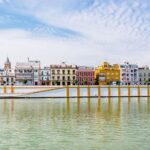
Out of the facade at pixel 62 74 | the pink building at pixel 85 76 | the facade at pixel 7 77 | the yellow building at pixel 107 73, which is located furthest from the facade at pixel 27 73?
the yellow building at pixel 107 73

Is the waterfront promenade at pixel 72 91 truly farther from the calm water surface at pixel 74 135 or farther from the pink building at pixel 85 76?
the pink building at pixel 85 76

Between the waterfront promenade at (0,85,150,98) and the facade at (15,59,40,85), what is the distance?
46080 mm

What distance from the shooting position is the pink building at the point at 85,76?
121875mm

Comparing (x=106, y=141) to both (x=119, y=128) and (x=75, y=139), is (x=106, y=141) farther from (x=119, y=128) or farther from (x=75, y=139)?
(x=119, y=128)

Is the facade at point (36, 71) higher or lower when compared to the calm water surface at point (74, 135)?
higher

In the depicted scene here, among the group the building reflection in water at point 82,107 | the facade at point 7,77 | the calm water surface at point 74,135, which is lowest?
the calm water surface at point 74,135

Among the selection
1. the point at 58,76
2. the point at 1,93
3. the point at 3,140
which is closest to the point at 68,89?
the point at 1,93

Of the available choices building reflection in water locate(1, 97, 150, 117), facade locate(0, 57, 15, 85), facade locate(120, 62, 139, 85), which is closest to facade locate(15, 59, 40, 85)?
facade locate(0, 57, 15, 85)

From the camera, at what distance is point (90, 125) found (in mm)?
24016

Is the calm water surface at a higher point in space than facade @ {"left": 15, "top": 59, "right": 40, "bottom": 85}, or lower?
lower

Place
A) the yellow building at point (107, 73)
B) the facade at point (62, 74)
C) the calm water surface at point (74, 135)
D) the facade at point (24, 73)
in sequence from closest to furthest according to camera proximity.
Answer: the calm water surface at point (74, 135)
the facade at point (62, 74)
the facade at point (24, 73)
the yellow building at point (107, 73)

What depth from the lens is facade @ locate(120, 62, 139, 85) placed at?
123812mm

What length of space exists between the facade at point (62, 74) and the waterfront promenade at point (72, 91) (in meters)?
43.1

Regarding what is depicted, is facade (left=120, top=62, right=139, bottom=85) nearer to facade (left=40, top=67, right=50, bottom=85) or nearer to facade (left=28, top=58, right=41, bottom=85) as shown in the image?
facade (left=40, top=67, right=50, bottom=85)
